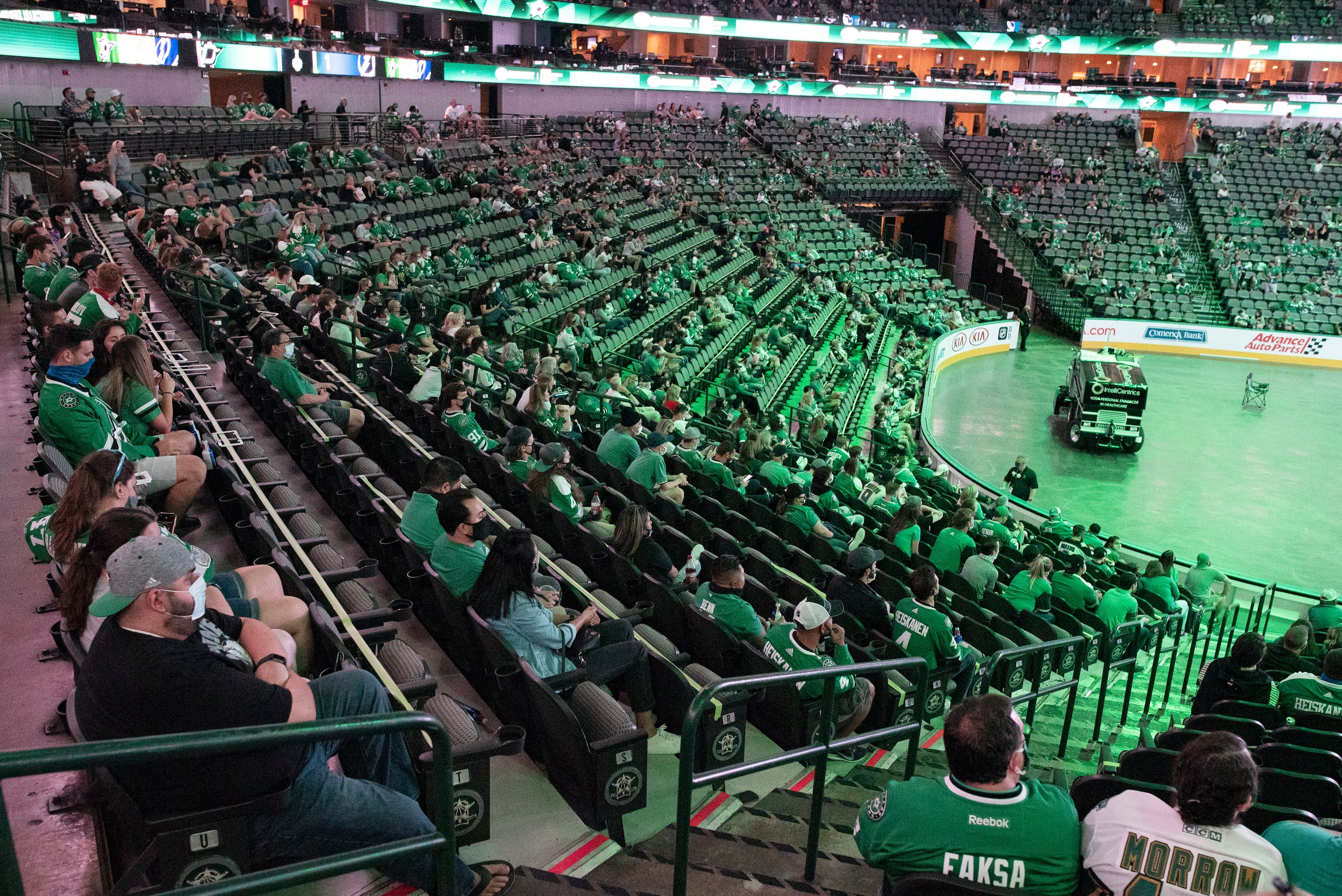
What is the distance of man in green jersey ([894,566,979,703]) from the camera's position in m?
6.43

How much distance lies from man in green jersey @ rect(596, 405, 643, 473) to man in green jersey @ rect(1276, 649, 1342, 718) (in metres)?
5.44

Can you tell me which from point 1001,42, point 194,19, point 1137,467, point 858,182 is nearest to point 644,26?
point 858,182

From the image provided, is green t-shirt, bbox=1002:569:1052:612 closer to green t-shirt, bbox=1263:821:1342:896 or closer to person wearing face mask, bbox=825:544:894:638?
person wearing face mask, bbox=825:544:894:638

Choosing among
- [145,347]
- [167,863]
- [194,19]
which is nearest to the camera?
[167,863]

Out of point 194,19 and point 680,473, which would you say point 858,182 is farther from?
point 680,473

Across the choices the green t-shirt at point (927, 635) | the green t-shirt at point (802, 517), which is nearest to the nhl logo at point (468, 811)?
the green t-shirt at point (927, 635)

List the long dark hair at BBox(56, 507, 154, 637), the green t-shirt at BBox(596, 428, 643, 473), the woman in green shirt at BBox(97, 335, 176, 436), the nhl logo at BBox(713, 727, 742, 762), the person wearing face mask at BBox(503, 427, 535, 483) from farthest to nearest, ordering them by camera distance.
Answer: the green t-shirt at BBox(596, 428, 643, 473)
the person wearing face mask at BBox(503, 427, 535, 483)
the woman in green shirt at BBox(97, 335, 176, 436)
the nhl logo at BBox(713, 727, 742, 762)
the long dark hair at BBox(56, 507, 154, 637)

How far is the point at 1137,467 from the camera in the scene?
1938cm

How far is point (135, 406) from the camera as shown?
531cm

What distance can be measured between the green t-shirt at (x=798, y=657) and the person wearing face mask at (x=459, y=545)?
1.67m

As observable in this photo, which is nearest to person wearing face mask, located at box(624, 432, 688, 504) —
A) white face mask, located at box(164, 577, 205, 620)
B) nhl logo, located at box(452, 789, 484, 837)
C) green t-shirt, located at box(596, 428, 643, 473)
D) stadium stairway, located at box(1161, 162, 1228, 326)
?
green t-shirt, located at box(596, 428, 643, 473)

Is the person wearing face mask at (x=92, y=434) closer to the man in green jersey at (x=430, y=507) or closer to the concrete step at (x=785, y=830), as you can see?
the man in green jersey at (x=430, y=507)

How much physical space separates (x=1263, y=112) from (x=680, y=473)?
153ft

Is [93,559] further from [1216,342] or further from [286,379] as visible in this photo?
[1216,342]
